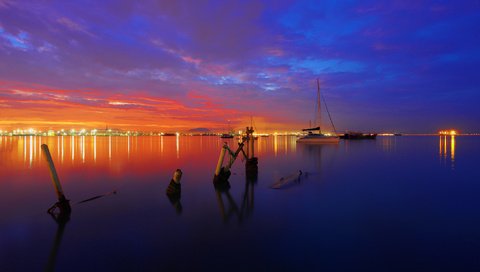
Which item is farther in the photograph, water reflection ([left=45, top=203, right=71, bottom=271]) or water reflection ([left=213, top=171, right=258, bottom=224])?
water reflection ([left=213, top=171, right=258, bottom=224])

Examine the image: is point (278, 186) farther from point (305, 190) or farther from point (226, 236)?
point (226, 236)

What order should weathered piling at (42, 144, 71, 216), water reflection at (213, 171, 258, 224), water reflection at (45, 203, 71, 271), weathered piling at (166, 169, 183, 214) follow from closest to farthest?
water reflection at (45, 203, 71, 271) < weathered piling at (42, 144, 71, 216) < water reflection at (213, 171, 258, 224) < weathered piling at (166, 169, 183, 214)

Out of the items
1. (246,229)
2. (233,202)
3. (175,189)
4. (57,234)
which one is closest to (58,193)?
(57,234)

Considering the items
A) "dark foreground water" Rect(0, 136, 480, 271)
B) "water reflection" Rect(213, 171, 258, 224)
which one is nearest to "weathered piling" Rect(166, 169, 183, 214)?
"dark foreground water" Rect(0, 136, 480, 271)

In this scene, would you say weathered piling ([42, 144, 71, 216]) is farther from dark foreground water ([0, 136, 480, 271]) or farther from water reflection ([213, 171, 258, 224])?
water reflection ([213, 171, 258, 224])

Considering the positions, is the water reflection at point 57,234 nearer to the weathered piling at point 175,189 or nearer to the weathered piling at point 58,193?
the weathered piling at point 58,193

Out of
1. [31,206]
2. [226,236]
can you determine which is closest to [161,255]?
[226,236]

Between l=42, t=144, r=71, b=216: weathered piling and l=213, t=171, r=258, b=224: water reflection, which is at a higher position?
l=42, t=144, r=71, b=216: weathered piling

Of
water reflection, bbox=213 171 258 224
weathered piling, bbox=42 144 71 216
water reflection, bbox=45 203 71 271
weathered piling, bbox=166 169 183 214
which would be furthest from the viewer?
weathered piling, bbox=166 169 183 214

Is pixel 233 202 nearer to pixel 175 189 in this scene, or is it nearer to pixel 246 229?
pixel 175 189

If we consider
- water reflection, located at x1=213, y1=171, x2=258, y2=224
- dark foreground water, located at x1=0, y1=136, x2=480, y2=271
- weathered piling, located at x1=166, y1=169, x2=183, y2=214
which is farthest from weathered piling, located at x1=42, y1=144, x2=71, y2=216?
water reflection, located at x1=213, y1=171, x2=258, y2=224

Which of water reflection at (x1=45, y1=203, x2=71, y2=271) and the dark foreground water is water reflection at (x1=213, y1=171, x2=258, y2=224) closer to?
the dark foreground water

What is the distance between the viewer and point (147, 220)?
37.3 feet

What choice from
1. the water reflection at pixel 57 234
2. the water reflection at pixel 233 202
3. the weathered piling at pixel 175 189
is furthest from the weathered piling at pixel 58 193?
the water reflection at pixel 233 202
